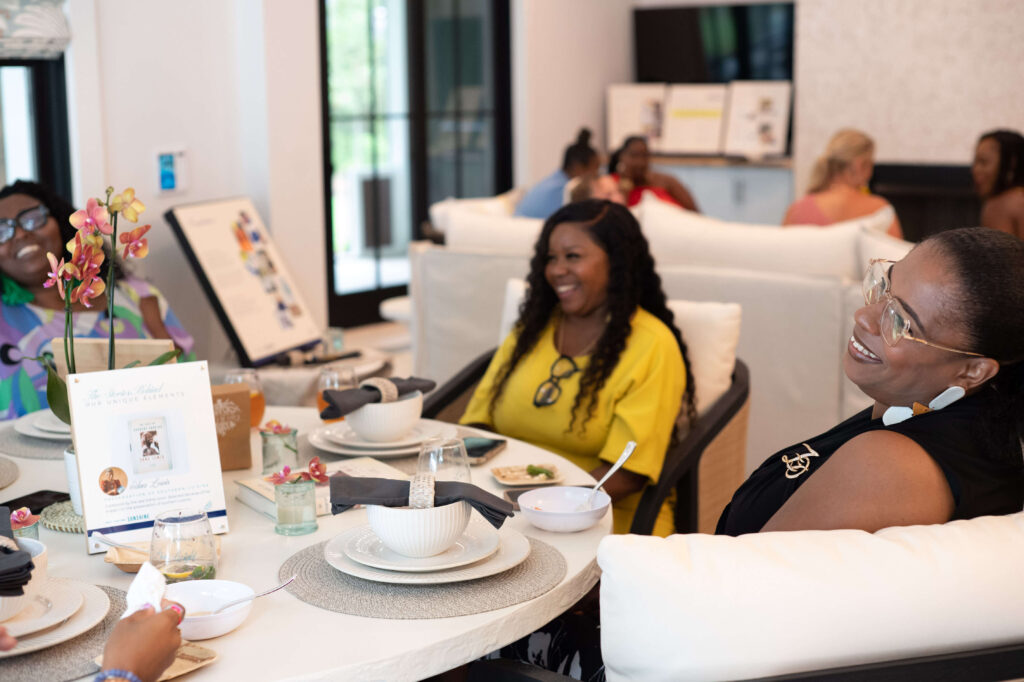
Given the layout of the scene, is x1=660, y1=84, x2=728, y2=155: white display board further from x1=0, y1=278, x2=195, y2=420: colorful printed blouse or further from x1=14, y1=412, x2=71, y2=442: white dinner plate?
x1=14, y1=412, x2=71, y2=442: white dinner plate

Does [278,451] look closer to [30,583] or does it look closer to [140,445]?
[140,445]

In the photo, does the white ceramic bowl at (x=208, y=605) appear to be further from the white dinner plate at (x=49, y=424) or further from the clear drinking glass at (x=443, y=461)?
the white dinner plate at (x=49, y=424)

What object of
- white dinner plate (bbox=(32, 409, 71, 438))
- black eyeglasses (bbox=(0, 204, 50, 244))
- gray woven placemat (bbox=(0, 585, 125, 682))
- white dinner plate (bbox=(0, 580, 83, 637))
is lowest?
gray woven placemat (bbox=(0, 585, 125, 682))

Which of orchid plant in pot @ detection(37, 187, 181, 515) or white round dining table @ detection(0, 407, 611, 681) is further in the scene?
orchid plant in pot @ detection(37, 187, 181, 515)

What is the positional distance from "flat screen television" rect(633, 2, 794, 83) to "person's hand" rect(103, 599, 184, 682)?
268 inches

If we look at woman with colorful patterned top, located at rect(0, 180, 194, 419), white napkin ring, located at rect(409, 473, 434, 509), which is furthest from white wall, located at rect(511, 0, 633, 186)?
white napkin ring, located at rect(409, 473, 434, 509)

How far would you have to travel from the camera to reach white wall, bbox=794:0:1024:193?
653cm

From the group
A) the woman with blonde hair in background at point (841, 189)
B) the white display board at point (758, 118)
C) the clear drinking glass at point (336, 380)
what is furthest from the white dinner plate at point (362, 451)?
the white display board at point (758, 118)

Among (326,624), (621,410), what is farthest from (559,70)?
(326,624)

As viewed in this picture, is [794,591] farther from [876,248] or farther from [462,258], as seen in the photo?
[462,258]

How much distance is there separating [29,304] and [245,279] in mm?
1269

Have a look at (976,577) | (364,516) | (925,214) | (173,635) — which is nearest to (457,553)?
(364,516)

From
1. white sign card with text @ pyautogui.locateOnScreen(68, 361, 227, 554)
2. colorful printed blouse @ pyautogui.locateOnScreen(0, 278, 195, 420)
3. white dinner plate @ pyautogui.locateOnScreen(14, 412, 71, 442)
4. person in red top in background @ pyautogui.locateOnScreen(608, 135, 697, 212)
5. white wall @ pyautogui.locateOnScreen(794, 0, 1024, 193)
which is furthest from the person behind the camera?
white wall @ pyautogui.locateOnScreen(794, 0, 1024, 193)

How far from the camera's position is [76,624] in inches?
56.3
